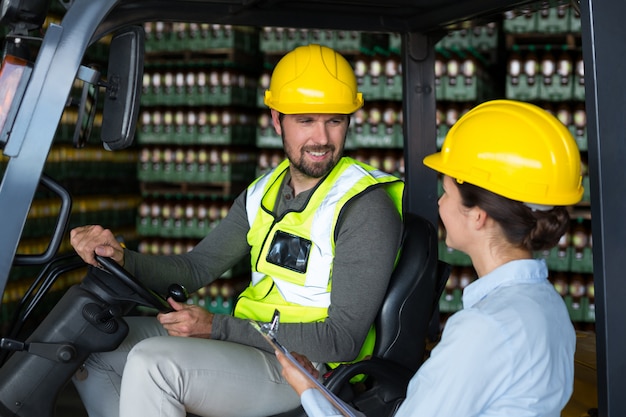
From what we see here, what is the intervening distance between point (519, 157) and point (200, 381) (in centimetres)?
122

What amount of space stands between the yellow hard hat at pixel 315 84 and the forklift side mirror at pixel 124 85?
0.81 meters

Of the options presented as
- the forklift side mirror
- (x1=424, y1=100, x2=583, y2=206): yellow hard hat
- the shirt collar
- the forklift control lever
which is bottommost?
the forklift control lever

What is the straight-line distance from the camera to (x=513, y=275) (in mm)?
1882

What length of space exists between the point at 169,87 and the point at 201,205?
3.51ft

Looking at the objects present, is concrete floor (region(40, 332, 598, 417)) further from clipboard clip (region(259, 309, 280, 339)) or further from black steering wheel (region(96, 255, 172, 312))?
clipboard clip (region(259, 309, 280, 339))

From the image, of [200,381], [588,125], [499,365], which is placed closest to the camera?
[499,365]

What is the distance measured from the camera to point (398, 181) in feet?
9.68

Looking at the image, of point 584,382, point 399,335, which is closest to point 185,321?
point 399,335

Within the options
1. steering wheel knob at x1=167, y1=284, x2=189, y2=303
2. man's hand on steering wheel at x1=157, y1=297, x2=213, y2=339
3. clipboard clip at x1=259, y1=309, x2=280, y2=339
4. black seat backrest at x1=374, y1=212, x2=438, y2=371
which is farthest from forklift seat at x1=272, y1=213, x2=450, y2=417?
steering wheel knob at x1=167, y1=284, x2=189, y2=303

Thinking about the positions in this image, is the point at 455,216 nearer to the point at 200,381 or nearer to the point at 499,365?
the point at 499,365

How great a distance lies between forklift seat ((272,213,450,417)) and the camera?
8.54 ft

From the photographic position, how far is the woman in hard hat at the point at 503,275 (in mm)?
1735

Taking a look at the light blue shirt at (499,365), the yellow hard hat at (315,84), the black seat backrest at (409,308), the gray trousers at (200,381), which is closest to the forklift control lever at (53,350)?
the gray trousers at (200,381)

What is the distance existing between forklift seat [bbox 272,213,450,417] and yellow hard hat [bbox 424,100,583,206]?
2.68ft
